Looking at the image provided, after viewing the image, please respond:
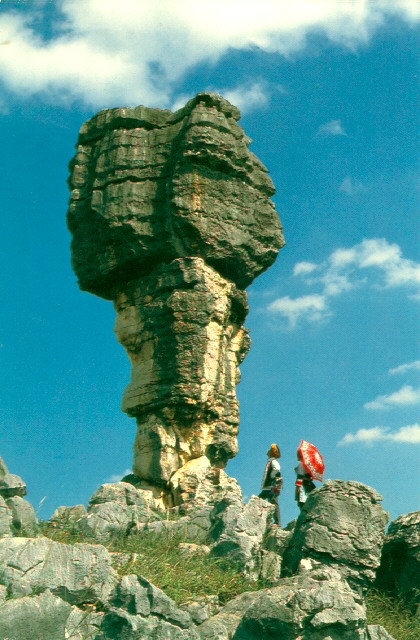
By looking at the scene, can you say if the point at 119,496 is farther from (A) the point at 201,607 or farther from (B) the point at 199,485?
(A) the point at 201,607

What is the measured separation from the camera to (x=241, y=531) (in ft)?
46.4

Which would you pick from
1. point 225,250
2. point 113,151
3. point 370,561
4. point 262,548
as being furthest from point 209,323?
point 370,561

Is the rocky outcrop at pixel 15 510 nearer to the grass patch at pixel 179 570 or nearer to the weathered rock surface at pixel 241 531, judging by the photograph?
the grass patch at pixel 179 570

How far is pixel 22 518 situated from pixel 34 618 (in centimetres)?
336

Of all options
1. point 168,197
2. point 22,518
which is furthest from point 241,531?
point 168,197

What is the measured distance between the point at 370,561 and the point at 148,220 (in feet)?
31.2

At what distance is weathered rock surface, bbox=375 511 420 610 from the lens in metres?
14.0

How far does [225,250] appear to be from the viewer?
19.9 m

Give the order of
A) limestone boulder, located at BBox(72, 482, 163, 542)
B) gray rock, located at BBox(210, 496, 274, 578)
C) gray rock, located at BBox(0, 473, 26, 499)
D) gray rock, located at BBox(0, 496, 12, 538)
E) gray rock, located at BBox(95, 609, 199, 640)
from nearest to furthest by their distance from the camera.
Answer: gray rock, located at BBox(95, 609, 199, 640) → gray rock, located at BBox(0, 496, 12, 538) → gray rock, located at BBox(0, 473, 26, 499) → gray rock, located at BBox(210, 496, 274, 578) → limestone boulder, located at BBox(72, 482, 163, 542)

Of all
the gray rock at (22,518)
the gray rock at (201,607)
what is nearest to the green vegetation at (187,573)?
the gray rock at (201,607)

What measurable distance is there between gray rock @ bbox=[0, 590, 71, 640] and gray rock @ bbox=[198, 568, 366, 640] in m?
1.93

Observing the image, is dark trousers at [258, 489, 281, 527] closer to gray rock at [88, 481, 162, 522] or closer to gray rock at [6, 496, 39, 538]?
gray rock at [88, 481, 162, 522]

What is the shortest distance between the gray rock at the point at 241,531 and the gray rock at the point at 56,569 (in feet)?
9.74

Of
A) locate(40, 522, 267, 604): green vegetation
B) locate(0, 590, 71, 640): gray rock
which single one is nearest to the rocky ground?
locate(0, 590, 71, 640): gray rock
